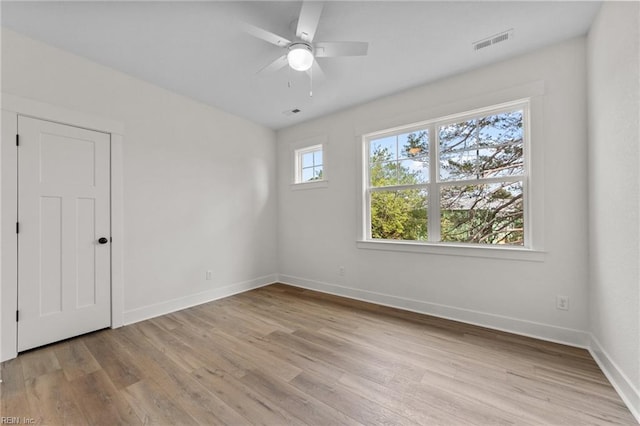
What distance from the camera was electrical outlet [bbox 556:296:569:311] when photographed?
2.37 metres

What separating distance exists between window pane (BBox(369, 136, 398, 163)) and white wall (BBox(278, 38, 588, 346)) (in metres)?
0.22

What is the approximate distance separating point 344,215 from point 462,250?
1.62m

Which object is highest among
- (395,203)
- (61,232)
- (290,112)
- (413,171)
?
(290,112)

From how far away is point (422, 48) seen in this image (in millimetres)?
2457

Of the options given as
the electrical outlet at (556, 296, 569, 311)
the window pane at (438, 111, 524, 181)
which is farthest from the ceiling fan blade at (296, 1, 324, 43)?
the electrical outlet at (556, 296, 569, 311)

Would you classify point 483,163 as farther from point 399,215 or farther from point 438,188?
point 399,215

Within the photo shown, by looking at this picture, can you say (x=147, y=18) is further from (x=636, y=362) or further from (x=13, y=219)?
(x=636, y=362)

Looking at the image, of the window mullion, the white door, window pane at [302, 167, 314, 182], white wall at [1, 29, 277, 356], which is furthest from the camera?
window pane at [302, 167, 314, 182]

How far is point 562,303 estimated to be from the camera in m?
2.38

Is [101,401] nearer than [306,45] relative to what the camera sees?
Yes

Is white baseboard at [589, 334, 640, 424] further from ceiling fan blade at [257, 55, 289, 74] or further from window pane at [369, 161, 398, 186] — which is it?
ceiling fan blade at [257, 55, 289, 74]

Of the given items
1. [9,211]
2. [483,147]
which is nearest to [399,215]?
[483,147]

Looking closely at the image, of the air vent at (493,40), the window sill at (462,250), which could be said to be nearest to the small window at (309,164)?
the window sill at (462,250)

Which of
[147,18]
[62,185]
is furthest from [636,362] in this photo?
[62,185]
